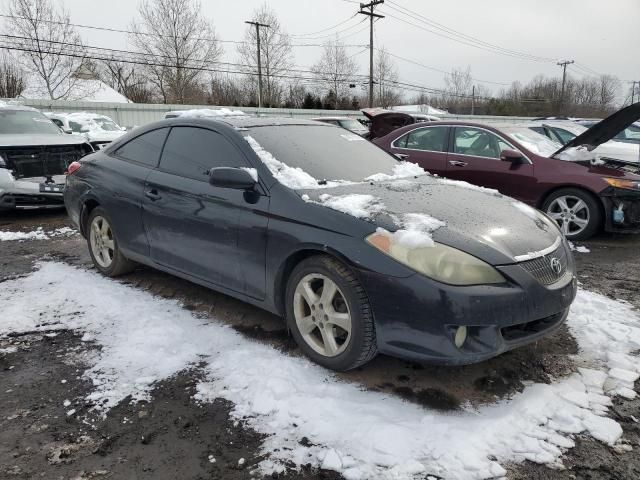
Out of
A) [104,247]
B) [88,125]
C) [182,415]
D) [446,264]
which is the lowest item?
[182,415]

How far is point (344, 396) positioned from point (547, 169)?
478 cm

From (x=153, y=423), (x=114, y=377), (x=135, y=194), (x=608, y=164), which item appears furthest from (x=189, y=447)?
(x=608, y=164)

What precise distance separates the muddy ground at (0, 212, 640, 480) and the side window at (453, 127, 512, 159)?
3.66m

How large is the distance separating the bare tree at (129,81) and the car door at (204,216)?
39.7 m

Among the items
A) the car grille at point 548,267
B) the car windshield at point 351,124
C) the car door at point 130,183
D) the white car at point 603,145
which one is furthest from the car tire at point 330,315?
the car windshield at point 351,124

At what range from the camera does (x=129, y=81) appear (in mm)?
46031

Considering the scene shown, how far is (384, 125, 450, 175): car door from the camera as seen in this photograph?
22.6 ft

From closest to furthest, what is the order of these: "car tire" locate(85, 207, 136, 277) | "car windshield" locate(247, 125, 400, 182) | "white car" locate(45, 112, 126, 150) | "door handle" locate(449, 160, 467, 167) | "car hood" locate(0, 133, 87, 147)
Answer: "car windshield" locate(247, 125, 400, 182) < "car tire" locate(85, 207, 136, 277) < "door handle" locate(449, 160, 467, 167) < "car hood" locate(0, 133, 87, 147) < "white car" locate(45, 112, 126, 150)

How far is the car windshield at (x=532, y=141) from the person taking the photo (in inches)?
256

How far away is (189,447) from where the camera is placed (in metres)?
2.27

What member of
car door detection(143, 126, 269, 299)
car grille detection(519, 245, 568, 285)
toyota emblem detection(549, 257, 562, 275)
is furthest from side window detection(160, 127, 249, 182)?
toyota emblem detection(549, 257, 562, 275)

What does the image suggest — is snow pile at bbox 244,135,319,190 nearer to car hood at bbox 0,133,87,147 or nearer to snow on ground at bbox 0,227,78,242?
snow on ground at bbox 0,227,78,242

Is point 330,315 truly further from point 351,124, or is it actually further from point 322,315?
point 351,124

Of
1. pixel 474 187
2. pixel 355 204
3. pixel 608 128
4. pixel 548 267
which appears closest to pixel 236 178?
pixel 355 204
